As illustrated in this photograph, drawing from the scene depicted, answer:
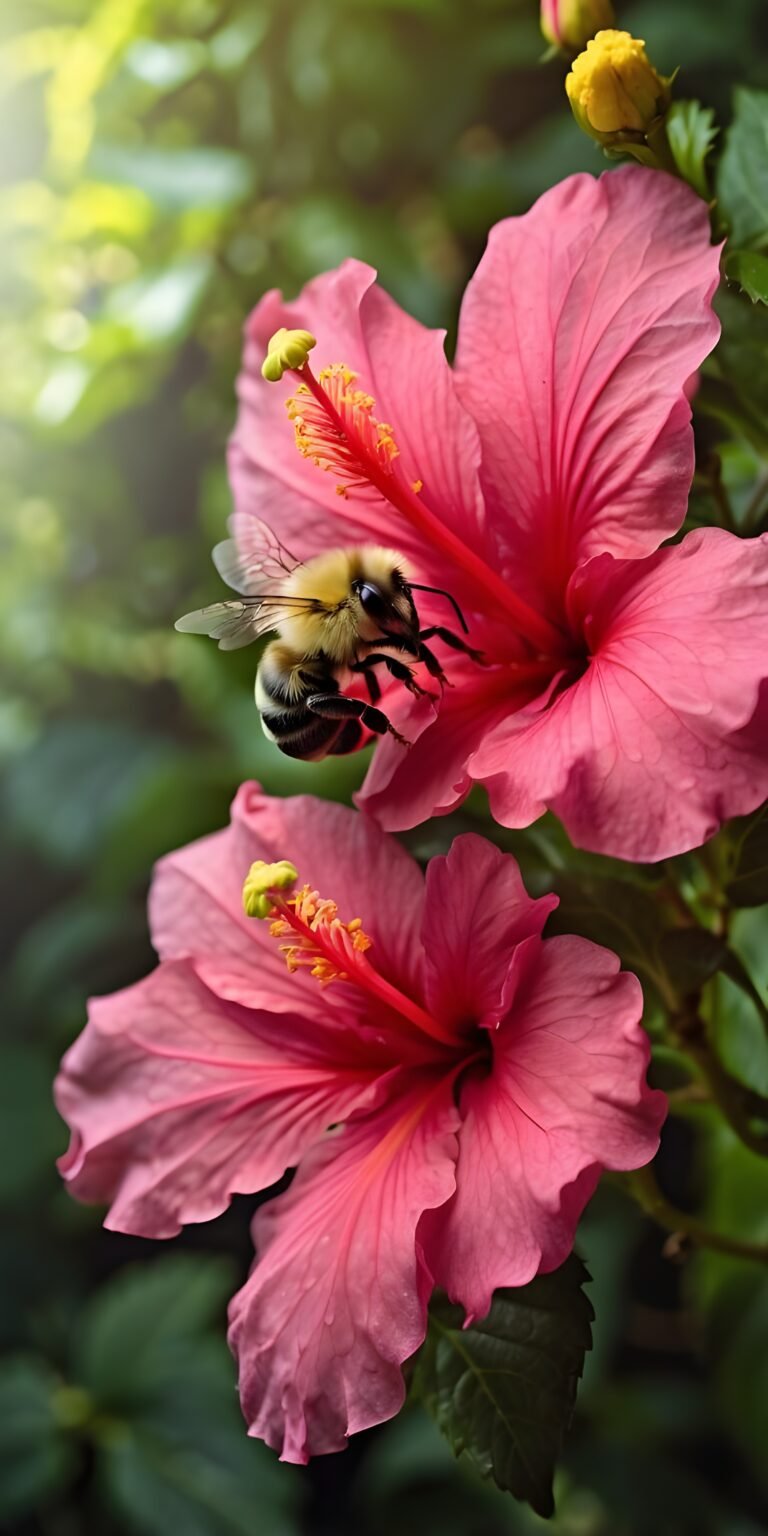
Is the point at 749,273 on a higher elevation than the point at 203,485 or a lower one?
higher

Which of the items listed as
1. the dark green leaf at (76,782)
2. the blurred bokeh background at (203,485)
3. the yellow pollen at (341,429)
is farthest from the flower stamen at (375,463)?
the dark green leaf at (76,782)

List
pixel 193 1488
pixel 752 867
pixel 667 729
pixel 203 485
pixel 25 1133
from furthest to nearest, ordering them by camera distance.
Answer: pixel 203 485
pixel 25 1133
pixel 193 1488
pixel 752 867
pixel 667 729

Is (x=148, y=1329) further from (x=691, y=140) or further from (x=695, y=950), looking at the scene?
(x=691, y=140)

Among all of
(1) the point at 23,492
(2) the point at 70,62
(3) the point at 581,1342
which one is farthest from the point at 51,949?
(3) the point at 581,1342

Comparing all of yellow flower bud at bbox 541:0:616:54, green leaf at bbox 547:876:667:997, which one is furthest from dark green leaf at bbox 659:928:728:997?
yellow flower bud at bbox 541:0:616:54

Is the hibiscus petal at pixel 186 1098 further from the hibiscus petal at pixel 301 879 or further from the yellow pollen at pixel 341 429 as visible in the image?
the yellow pollen at pixel 341 429

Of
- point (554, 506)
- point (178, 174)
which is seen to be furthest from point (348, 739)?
point (178, 174)

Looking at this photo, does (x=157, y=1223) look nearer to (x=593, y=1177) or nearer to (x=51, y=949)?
(x=593, y=1177)
